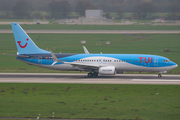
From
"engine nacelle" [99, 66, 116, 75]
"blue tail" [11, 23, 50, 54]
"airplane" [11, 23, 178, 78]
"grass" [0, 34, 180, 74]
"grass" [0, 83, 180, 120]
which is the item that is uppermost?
"grass" [0, 34, 180, 74]

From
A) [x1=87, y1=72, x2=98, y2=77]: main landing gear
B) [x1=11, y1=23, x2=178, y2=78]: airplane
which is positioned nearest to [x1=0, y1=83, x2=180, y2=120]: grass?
[x1=11, y1=23, x2=178, y2=78]: airplane

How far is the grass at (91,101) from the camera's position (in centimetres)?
2341

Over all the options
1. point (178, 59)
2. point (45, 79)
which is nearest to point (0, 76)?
point (45, 79)

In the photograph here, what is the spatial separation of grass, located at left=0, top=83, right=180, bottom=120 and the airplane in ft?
26.1

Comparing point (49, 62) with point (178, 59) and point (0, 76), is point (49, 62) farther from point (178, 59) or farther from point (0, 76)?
point (178, 59)

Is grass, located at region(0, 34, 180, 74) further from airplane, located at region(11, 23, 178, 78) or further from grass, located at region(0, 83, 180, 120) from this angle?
grass, located at region(0, 83, 180, 120)

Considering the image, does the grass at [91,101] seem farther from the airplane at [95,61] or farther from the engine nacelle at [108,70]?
the airplane at [95,61]

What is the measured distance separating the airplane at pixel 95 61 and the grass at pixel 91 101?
7.95 meters

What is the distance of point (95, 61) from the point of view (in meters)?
43.0

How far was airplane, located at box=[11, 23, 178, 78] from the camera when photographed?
1657 inches

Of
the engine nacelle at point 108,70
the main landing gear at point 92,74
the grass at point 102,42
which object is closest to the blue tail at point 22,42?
the main landing gear at point 92,74

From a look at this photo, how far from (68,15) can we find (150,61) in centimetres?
15489

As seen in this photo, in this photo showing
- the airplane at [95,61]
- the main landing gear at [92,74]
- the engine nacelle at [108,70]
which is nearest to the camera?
the engine nacelle at [108,70]

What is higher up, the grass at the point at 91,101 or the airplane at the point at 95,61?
the airplane at the point at 95,61
